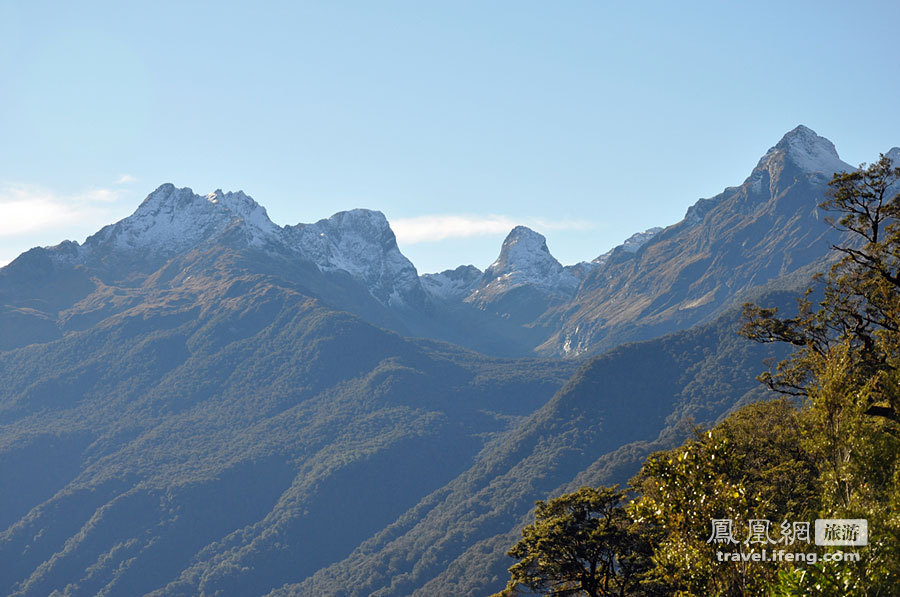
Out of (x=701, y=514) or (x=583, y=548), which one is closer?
(x=701, y=514)

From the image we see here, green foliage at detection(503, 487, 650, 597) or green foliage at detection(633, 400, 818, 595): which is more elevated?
green foliage at detection(633, 400, 818, 595)

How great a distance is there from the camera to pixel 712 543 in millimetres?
33188

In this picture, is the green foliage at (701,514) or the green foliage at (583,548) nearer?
the green foliage at (701,514)

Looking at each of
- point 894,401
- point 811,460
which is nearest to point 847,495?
point 894,401

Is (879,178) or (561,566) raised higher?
(879,178)

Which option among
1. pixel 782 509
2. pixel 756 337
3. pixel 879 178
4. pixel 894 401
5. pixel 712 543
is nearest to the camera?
pixel 712 543

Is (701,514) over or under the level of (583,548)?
over

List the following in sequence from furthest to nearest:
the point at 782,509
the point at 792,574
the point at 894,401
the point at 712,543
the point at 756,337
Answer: the point at 756,337 < the point at 782,509 < the point at 894,401 < the point at 712,543 < the point at 792,574

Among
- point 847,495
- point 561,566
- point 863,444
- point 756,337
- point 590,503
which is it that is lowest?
point 561,566

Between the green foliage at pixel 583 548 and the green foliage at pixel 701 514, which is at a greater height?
the green foliage at pixel 701 514

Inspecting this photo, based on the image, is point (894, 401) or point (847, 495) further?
point (894, 401)

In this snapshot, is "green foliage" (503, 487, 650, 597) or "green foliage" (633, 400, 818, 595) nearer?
"green foliage" (633, 400, 818, 595)

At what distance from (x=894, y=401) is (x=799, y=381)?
1016 inches

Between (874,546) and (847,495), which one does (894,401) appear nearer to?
(847,495)
